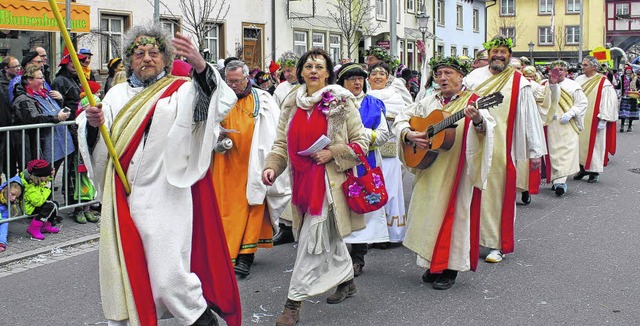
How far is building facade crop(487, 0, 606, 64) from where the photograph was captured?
65.1 m

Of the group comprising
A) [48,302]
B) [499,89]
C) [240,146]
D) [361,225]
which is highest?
[499,89]

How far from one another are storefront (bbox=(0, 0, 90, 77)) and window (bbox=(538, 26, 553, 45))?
53.9 metres

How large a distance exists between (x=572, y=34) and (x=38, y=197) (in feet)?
206

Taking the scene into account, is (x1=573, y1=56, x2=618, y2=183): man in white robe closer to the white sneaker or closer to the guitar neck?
the white sneaker

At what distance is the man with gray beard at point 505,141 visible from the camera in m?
6.95

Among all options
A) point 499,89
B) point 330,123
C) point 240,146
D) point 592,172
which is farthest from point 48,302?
point 592,172

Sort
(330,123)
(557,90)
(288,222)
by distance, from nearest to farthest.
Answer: (330,123)
(288,222)
(557,90)

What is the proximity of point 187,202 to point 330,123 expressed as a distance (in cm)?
140

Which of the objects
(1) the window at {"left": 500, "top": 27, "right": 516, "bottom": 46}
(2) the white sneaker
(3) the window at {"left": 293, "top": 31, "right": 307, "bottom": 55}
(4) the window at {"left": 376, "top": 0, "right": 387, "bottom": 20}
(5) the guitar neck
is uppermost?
(1) the window at {"left": 500, "top": 27, "right": 516, "bottom": 46}

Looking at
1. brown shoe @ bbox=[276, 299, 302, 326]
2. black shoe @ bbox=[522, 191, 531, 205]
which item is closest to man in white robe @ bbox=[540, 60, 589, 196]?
black shoe @ bbox=[522, 191, 531, 205]

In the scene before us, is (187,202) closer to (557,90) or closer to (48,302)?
(48,302)

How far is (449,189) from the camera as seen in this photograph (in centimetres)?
621

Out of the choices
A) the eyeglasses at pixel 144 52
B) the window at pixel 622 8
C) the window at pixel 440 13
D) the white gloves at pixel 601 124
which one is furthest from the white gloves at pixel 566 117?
the window at pixel 622 8

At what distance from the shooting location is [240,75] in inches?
266
